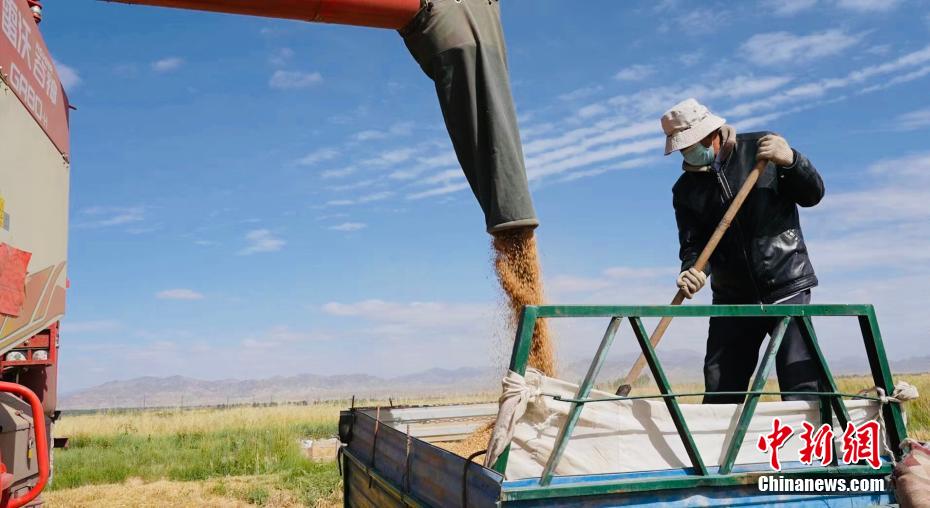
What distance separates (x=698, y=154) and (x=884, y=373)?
145 centimetres

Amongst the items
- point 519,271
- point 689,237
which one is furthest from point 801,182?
point 519,271

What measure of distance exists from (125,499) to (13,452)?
4.19 meters

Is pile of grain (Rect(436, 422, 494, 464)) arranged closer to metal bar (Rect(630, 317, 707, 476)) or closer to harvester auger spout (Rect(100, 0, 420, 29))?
metal bar (Rect(630, 317, 707, 476))

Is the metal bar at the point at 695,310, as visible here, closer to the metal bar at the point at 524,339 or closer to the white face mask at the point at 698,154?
the metal bar at the point at 524,339

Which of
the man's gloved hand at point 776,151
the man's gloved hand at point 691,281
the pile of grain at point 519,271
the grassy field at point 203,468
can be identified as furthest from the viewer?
the grassy field at point 203,468

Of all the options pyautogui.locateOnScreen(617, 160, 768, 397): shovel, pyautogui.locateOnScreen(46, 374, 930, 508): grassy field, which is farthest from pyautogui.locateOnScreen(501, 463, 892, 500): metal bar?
pyautogui.locateOnScreen(46, 374, 930, 508): grassy field

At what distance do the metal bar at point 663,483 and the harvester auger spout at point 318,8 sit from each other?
9.70 feet

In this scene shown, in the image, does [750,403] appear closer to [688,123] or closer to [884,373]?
[884,373]

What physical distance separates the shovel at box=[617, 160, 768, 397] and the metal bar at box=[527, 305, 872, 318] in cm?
85

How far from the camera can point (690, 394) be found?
219cm

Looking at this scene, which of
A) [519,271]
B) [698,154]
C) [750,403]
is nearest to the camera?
[750,403]

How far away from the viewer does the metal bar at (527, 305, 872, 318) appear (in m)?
2.12

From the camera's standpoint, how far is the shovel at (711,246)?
10.5 ft

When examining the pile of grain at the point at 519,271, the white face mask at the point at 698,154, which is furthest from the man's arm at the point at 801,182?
the pile of grain at the point at 519,271
